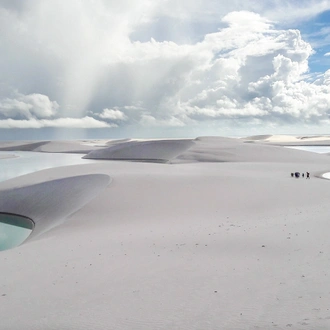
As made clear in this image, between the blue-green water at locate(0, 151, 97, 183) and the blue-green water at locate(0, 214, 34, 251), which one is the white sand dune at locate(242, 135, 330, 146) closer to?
the blue-green water at locate(0, 151, 97, 183)

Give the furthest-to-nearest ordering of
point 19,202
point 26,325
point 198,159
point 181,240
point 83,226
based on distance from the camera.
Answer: point 198,159, point 19,202, point 83,226, point 181,240, point 26,325

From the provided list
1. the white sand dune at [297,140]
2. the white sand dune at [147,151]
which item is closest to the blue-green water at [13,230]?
the white sand dune at [147,151]

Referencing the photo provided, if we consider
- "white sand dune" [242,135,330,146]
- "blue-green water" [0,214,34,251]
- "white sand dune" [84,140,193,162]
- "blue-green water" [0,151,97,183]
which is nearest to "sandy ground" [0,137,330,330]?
"blue-green water" [0,214,34,251]

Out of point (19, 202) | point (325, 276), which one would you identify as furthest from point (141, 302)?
point (19, 202)

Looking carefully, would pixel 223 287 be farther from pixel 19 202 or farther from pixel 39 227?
pixel 19 202

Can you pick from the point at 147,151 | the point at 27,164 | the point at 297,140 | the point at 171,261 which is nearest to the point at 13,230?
the point at 171,261

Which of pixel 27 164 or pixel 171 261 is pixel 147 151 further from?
pixel 171 261

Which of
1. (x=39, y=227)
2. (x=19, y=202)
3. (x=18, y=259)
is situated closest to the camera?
(x=18, y=259)

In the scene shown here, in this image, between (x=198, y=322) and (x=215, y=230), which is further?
(x=215, y=230)
